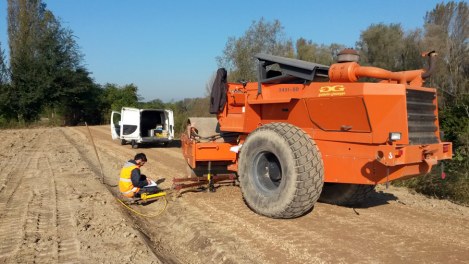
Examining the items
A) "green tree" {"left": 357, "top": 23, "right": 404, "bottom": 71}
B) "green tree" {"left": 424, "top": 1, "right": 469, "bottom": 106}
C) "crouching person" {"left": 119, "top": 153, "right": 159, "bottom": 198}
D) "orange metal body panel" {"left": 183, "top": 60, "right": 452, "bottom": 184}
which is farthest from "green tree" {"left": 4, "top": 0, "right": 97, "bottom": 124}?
"orange metal body panel" {"left": 183, "top": 60, "right": 452, "bottom": 184}

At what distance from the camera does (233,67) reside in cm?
2441

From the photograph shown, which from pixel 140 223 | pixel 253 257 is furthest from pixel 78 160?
pixel 253 257

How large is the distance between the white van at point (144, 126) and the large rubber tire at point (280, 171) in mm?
12449

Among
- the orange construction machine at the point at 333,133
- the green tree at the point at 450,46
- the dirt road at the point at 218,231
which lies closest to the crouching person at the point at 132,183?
the dirt road at the point at 218,231

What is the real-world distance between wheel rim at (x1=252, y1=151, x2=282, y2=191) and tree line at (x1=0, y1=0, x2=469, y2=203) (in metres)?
3.80

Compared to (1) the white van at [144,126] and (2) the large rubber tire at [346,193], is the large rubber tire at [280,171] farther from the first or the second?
(1) the white van at [144,126]

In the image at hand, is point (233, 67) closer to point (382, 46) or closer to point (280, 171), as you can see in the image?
point (382, 46)

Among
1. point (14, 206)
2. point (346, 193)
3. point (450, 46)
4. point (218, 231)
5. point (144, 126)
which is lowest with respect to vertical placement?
point (218, 231)

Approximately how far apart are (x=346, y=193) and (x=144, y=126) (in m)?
13.9

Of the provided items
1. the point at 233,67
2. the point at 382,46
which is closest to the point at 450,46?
the point at 382,46

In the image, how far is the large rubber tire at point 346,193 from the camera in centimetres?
689

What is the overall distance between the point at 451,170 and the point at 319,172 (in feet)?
14.7

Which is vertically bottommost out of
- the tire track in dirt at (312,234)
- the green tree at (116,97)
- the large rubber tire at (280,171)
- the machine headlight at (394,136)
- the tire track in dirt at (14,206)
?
the tire track in dirt at (312,234)

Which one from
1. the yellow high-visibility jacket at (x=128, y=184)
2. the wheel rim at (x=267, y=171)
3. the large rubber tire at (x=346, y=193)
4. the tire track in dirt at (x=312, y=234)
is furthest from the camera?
the yellow high-visibility jacket at (x=128, y=184)
